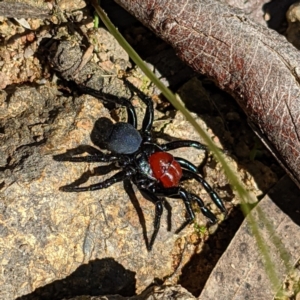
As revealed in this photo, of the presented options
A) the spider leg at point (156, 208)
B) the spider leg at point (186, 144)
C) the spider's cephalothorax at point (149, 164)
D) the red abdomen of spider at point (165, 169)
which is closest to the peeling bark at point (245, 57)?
the spider leg at point (186, 144)

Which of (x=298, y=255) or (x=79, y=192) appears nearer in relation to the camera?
(x=79, y=192)

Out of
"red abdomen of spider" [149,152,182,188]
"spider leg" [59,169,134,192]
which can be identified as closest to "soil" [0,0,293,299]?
"red abdomen of spider" [149,152,182,188]

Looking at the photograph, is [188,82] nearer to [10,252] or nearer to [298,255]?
[298,255]

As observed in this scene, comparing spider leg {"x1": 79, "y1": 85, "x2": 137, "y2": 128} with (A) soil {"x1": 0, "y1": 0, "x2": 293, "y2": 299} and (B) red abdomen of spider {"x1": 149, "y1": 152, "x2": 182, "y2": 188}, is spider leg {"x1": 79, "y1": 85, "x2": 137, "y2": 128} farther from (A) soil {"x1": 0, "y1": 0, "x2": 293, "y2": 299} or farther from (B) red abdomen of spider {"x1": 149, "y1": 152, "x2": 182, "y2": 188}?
(B) red abdomen of spider {"x1": 149, "y1": 152, "x2": 182, "y2": 188}

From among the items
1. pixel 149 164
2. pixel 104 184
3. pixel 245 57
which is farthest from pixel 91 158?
pixel 245 57

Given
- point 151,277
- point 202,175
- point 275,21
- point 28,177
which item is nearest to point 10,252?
point 28,177

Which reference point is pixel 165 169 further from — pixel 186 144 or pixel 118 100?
pixel 118 100

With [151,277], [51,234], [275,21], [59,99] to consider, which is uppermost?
[59,99]
